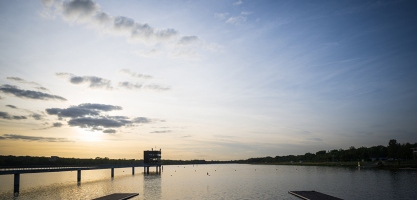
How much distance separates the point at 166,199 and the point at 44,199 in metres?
22.9

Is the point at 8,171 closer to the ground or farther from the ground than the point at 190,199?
farther from the ground

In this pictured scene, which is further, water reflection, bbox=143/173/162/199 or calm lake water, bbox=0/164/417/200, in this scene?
water reflection, bbox=143/173/162/199

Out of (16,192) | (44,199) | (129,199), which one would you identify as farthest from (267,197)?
(16,192)

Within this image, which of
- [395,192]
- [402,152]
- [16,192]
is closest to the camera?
[395,192]

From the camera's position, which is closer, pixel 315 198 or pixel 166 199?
pixel 315 198

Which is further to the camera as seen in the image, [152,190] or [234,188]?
[234,188]

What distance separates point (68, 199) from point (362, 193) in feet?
180

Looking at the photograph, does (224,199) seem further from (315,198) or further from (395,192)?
(395,192)

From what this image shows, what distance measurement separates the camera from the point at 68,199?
181 ft

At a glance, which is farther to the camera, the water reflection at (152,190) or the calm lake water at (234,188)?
the water reflection at (152,190)

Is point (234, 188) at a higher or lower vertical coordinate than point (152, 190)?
lower

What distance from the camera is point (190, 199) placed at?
53.9 meters

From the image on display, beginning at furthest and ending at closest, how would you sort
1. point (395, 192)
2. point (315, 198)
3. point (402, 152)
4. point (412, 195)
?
point (402, 152) < point (395, 192) < point (412, 195) < point (315, 198)

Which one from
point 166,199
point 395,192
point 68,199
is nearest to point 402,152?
point 395,192
